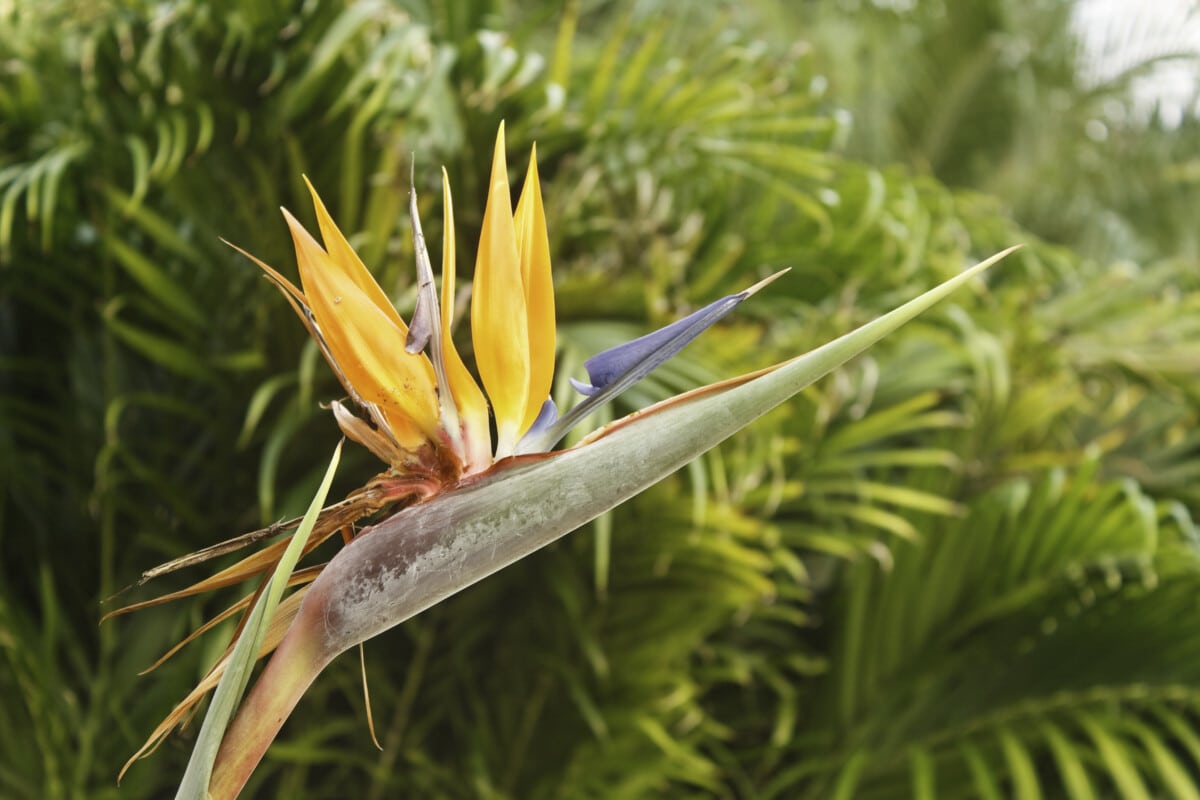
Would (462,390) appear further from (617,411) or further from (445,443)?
(617,411)

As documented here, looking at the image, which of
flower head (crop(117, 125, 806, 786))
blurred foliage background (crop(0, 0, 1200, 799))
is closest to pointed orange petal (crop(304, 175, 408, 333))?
flower head (crop(117, 125, 806, 786))

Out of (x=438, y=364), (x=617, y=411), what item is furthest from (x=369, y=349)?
(x=617, y=411)

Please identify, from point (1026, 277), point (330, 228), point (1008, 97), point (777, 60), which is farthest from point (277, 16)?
point (1008, 97)

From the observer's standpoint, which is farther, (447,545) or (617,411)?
(617,411)

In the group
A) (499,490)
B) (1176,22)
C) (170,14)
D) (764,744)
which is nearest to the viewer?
(499,490)

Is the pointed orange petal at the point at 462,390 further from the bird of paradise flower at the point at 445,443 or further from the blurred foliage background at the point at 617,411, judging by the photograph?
the blurred foliage background at the point at 617,411

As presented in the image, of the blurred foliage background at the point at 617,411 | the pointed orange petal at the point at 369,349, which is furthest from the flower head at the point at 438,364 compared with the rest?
the blurred foliage background at the point at 617,411

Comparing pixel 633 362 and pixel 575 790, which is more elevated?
pixel 633 362

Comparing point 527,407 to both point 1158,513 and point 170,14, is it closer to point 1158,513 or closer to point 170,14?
point 170,14
